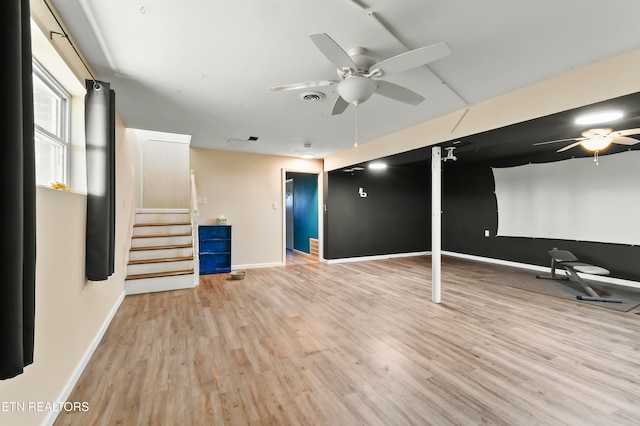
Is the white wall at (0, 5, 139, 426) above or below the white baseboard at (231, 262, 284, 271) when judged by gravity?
above

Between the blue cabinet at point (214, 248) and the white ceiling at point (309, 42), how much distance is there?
2814 mm

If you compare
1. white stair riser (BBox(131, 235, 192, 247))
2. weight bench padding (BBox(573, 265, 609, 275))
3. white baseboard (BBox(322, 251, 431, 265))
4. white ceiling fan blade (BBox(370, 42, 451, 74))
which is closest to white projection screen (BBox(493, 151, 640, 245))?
weight bench padding (BBox(573, 265, 609, 275))

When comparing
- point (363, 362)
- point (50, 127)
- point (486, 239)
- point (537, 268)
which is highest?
point (50, 127)

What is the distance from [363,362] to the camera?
2424 mm

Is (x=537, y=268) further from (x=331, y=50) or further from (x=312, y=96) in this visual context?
(x=331, y=50)

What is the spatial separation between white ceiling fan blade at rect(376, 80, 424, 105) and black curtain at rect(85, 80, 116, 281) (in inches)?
92.2

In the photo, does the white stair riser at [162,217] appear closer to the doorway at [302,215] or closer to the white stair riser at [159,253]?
the white stair riser at [159,253]

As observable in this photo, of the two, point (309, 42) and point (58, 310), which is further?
point (309, 42)

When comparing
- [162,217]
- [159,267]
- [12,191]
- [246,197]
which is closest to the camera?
[12,191]

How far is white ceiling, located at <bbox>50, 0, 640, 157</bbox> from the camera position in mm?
1820

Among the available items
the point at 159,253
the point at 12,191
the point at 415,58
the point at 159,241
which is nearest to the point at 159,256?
the point at 159,253

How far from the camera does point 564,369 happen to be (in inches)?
90.2

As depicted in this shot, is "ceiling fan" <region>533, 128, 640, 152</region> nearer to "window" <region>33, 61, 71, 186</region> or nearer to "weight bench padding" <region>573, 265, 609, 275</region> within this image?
"weight bench padding" <region>573, 265, 609, 275</region>

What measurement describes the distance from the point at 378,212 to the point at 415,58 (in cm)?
579
